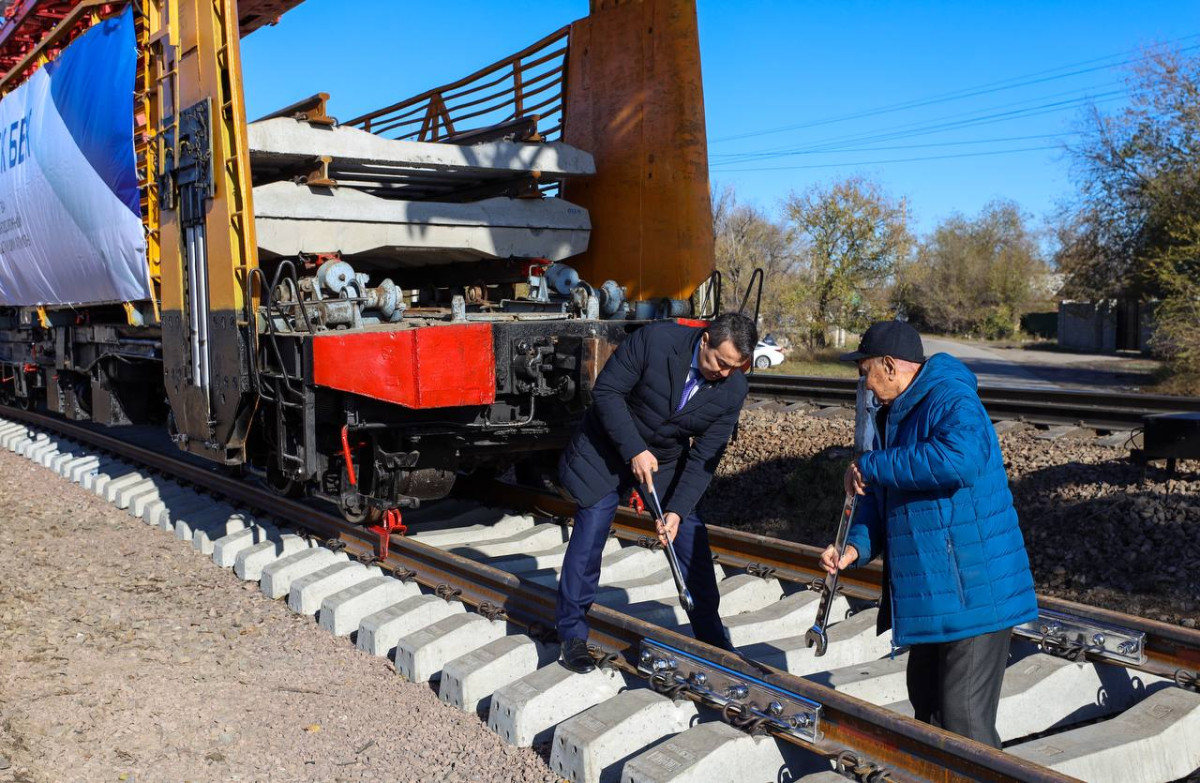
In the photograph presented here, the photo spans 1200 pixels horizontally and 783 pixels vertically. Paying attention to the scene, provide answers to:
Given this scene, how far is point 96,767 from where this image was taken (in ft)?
11.4

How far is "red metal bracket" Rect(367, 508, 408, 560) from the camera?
5598 millimetres

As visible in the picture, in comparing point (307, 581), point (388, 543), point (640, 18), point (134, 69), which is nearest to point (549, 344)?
point (388, 543)

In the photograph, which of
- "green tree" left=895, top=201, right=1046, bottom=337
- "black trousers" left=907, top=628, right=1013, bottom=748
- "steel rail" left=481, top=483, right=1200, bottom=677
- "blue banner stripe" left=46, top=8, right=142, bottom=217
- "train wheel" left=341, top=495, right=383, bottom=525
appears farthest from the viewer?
"green tree" left=895, top=201, right=1046, bottom=337

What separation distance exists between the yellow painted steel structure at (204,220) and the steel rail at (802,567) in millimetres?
2072

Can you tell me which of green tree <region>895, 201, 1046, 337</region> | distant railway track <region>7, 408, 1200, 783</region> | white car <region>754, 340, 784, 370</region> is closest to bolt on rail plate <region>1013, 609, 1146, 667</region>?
distant railway track <region>7, 408, 1200, 783</region>

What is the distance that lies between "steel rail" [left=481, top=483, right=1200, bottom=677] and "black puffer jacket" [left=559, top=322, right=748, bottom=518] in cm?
118

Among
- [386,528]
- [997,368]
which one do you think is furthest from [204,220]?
[997,368]

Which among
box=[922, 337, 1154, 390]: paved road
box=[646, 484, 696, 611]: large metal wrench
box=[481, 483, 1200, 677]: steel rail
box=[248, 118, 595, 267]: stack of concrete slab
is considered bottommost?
box=[922, 337, 1154, 390]: paved road

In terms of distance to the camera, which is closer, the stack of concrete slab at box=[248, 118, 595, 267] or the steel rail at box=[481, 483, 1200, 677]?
the steel rail at box=[481, 483, 1200, 677]

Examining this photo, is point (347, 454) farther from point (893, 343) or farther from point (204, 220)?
point (893, 343)

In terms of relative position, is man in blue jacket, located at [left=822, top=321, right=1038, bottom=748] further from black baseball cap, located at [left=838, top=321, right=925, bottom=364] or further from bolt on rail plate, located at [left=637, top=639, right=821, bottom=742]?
bolt on rail plate, located at [left=637, top=639, right=821, bottom=742]

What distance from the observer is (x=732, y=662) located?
11.9 feet

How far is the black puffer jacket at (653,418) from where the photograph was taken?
161 inches

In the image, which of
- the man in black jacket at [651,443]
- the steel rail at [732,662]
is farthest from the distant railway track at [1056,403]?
the steel rail at [732,662]
